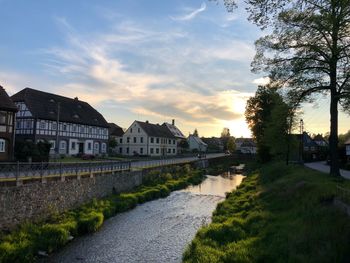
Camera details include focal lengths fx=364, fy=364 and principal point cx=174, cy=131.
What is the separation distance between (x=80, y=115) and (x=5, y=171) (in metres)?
42.3

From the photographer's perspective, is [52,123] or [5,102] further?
[52,123]

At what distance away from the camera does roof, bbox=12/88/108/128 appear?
51.6m

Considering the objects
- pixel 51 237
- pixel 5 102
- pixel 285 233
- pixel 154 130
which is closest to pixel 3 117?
pixel 5 102

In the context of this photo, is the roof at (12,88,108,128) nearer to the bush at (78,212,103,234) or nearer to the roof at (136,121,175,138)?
the roof at (136,121,175,138)

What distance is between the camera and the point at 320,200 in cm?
1627

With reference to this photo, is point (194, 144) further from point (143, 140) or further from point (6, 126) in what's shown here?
point (6, 126)

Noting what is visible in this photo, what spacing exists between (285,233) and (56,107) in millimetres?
47790

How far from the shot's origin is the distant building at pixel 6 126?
37.8m

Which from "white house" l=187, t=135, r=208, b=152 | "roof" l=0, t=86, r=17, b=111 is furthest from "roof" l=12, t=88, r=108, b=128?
"white house" l=187, t=135, r=208, b=152

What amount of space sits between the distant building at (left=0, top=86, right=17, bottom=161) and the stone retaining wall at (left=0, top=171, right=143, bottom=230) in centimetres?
1421

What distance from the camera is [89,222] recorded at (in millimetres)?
20547

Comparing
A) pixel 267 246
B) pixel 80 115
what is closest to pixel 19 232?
pixel 267 246

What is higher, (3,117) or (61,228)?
(3,117)

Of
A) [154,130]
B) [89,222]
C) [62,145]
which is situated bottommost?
[89,222]
